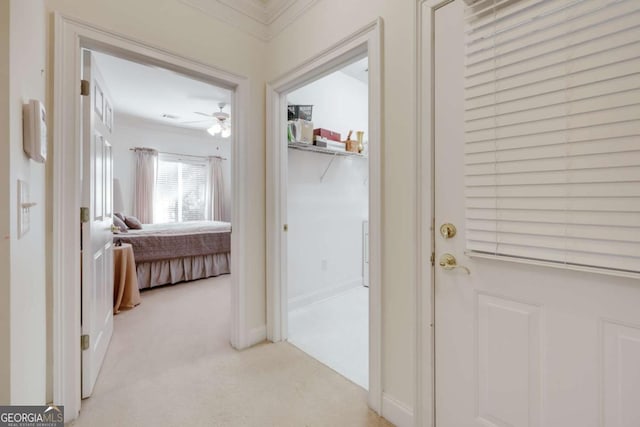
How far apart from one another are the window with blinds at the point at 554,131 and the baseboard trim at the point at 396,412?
0.87 meters

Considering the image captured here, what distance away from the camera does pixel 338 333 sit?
250 cm

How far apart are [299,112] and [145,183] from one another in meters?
4.59

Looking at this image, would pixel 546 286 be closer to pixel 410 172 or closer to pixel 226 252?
pixel 410 172

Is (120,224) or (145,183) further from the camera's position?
(145,183)

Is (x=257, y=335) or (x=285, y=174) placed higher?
(x=285, y=174)

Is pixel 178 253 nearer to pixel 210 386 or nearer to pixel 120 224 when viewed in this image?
pixel 120 224

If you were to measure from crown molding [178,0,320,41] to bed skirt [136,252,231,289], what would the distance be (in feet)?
10.00

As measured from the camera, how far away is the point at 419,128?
4.37ft

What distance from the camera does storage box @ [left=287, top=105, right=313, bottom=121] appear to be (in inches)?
113

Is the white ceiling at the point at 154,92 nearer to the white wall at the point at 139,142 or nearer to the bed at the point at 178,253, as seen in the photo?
the white wall at the point at 139,142

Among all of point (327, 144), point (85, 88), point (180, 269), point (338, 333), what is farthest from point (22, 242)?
point (180, 269)

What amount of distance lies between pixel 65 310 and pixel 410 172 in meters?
1.90

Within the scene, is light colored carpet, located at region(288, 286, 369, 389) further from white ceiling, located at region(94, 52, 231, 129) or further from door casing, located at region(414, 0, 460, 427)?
white ceiling, located at region(94, 52, 231, 129)
